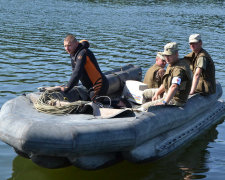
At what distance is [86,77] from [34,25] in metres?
12.3

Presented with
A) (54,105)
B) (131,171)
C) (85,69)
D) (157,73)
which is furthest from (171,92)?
(54,105)

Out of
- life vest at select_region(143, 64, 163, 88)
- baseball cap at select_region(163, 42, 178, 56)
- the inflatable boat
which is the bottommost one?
the inflatable boat

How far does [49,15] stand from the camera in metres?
21.5

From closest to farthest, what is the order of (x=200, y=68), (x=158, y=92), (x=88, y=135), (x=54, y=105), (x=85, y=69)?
(x=88, y=135) < (x=54, y=105) < (x=85, y=69) < (x=158, y=92) < (x=200, y=68)

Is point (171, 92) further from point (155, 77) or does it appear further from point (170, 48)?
point (155, 77)

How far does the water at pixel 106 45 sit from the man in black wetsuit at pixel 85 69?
4.47 feet

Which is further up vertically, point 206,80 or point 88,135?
point 206,80

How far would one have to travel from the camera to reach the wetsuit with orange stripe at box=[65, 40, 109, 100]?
6258 mm

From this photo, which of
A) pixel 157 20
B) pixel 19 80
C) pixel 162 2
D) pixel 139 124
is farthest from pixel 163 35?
pixel 162 2

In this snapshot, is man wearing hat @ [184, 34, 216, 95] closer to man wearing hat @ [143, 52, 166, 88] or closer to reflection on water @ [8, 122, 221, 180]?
man wearing hat @ [143, 52, 166, 88]

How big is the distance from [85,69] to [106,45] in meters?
8.50

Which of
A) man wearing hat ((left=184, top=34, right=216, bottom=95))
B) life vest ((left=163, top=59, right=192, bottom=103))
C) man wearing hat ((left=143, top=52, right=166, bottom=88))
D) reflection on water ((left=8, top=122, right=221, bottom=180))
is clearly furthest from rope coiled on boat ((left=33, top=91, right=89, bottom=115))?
man wearing hat ((left=184, top=34, right=216, bottom=95))

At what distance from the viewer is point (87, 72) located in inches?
255

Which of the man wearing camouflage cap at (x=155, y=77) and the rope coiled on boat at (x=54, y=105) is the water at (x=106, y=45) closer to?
the rope coiled on boat at (x=54, y=105)
